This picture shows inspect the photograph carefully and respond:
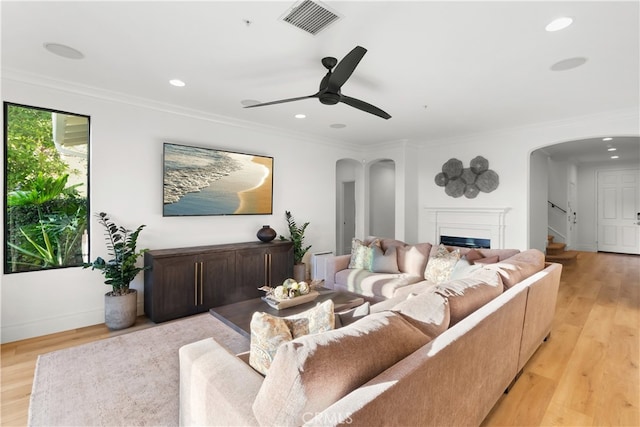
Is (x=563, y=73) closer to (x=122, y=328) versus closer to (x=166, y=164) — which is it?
(x=166, y=164)

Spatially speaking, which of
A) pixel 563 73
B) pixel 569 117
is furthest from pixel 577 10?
pixel 569 117

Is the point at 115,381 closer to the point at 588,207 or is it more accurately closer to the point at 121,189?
the point at 121,189

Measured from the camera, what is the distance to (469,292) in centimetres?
187

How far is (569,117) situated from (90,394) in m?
6.13

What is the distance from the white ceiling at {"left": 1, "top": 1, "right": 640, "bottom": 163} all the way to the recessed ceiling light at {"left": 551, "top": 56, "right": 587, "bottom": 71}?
0.17ft

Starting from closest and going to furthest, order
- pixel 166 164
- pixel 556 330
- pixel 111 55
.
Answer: pixel 111 55
pixel 556 330
pixel 166 164

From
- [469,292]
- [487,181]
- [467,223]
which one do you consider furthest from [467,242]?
[469,292]

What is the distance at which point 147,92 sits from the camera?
11.5ft

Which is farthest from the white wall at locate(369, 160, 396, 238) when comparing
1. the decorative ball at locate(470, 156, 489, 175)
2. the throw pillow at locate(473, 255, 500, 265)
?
the throw pillow at locate(473, 255, 500, 265)

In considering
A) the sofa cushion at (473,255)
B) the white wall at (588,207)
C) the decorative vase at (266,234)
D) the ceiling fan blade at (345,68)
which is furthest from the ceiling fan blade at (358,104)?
the white wall at (588,207)

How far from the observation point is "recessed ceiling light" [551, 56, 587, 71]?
2656mm

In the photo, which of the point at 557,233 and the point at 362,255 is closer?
the point at 362,255

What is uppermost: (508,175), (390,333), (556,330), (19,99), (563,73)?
(563,73)

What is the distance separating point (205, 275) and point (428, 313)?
305cm
